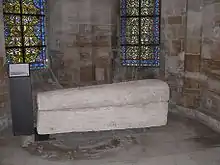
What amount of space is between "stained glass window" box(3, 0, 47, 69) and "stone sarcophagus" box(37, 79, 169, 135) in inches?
76.0

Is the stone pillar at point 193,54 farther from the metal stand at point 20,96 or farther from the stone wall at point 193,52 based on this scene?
the metal stand at point 20,96

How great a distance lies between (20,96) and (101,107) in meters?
0.97

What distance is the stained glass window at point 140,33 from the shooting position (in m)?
5.79

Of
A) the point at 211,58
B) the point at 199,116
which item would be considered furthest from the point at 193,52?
the point at 199,116

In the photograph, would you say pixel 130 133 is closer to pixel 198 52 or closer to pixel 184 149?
pixel 184 149

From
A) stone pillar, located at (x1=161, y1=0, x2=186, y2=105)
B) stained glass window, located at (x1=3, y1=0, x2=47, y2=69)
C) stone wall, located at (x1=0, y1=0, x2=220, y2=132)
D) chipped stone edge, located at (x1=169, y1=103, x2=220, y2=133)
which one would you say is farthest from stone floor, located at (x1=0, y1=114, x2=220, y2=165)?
stained glass window, located at (x1=3, y1=0, x2=47, y2=69)

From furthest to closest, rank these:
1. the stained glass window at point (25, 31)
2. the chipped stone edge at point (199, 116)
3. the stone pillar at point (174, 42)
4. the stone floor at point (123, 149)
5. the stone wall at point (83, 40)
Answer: the stone wall at point (83, 40)
the stone pillar at point (174, 42)
the stained glass window at point (25, 31)
the chipped stone edge at point (199, 116)
the stone floor at point (123, 149)

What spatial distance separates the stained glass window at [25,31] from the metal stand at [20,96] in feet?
5.42

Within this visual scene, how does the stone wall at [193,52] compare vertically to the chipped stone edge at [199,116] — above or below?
above

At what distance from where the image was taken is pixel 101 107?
3.78 metres

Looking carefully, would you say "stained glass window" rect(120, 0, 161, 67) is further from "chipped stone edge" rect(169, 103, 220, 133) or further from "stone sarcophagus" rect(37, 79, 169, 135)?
"stone sarcophagus" rect(37, 79, 169, 135)

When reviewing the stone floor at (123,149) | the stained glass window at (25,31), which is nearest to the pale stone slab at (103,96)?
the stone floor at (123,149)

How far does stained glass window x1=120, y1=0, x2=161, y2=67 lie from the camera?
579 centimetres

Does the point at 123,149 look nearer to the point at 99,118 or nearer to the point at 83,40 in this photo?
the point at 99,118
